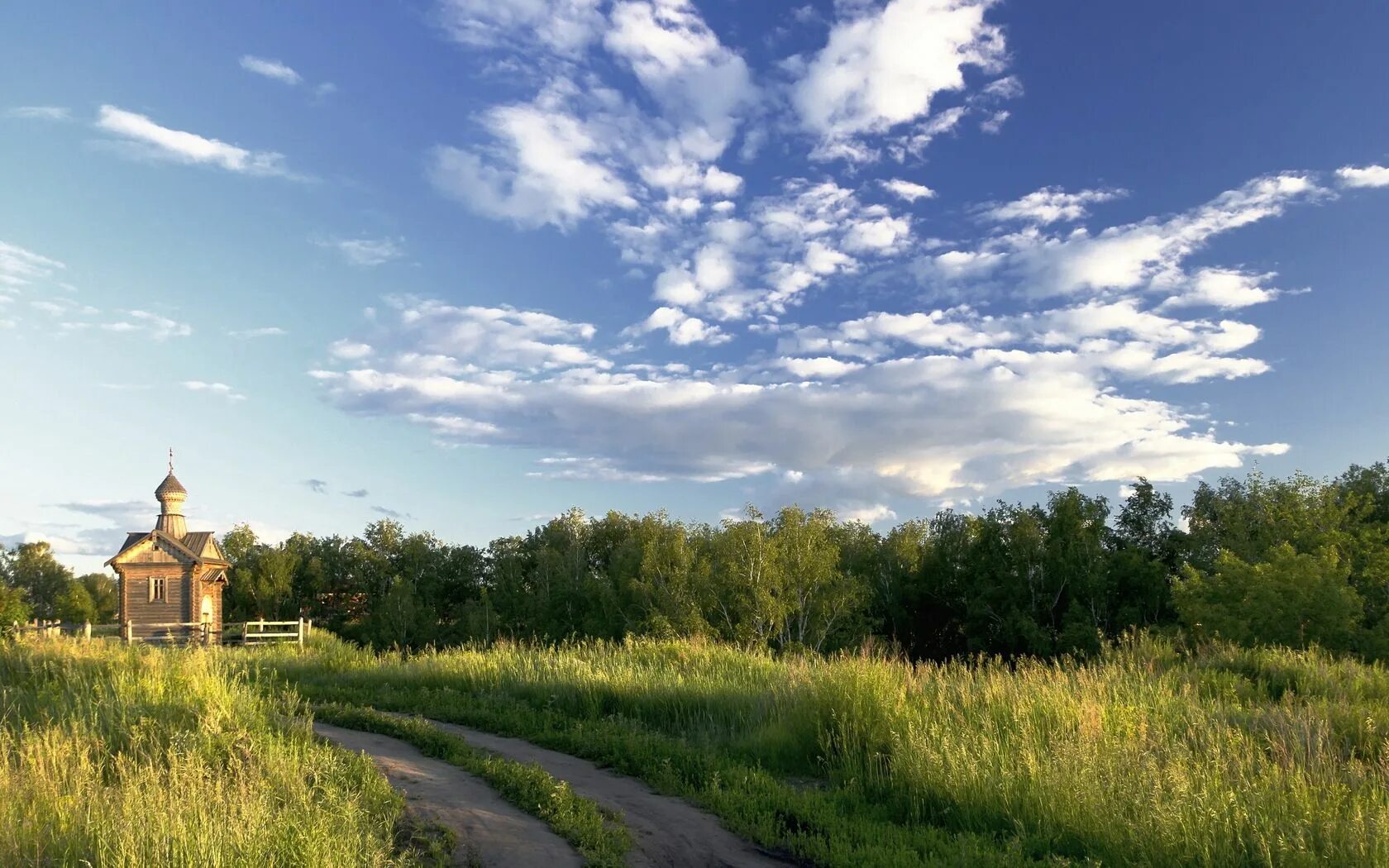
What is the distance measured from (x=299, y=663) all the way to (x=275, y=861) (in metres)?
17.6

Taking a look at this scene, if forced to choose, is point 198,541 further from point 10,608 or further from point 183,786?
point 183,786

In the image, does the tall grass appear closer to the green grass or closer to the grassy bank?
the green grass

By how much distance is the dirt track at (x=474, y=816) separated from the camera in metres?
6.85

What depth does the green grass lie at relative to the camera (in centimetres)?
720

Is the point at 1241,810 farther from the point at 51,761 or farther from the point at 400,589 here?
the point at 400,589

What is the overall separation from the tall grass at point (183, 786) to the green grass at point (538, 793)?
1.26 metres

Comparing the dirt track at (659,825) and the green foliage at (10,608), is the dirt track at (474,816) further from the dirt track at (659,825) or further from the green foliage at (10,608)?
the green foliage at (10,608)

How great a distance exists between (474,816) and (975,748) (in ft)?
17.8

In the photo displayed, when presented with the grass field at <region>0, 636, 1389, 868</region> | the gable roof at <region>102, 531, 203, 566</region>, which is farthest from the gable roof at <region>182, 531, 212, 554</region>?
the grass field at <region>0, 636, 1389, 868</region>

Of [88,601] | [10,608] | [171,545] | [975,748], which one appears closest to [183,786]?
[975,748]

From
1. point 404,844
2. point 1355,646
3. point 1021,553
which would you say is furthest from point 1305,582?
point 404,844

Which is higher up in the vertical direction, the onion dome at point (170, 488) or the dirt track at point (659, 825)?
the onion dome at point (170, 488)

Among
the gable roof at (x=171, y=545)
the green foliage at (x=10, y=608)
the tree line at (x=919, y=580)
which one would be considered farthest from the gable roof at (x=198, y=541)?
the green foliage at (x=10, y=608)

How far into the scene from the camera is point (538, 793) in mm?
8289
